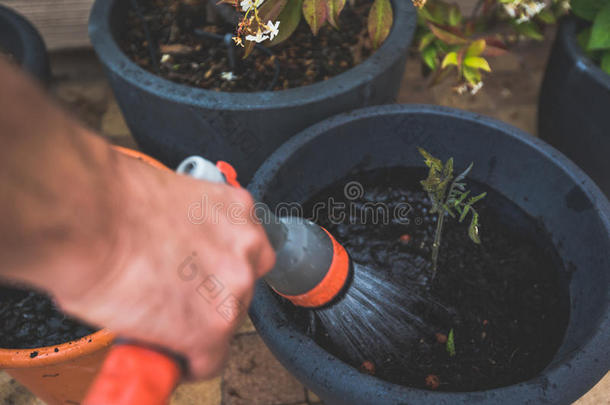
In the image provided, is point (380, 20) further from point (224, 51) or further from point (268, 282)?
point (268, 282)

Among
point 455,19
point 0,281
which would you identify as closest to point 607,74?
point 455,19

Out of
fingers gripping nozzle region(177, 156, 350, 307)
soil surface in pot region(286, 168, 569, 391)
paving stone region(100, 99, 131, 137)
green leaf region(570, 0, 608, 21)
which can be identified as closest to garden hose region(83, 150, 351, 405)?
fingers gripping nozzle region(177, 156, 350, 307)

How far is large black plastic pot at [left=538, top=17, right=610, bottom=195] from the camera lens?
127 centimetres

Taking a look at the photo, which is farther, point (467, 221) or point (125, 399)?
point (467, 221)

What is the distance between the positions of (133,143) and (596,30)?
160cm

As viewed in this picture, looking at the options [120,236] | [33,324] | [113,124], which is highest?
[120,236]

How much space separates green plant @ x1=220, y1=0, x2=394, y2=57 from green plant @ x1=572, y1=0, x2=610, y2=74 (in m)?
0.58

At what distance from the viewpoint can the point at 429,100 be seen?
1930mm

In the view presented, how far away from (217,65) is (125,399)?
1.20m

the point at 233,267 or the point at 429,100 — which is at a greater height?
the point at 233,267

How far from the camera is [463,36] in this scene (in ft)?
3.69

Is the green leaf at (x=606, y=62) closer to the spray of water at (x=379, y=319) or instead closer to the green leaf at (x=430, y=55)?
the green leaf at (x=430, y=55)

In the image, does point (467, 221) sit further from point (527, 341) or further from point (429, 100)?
point (429, 100)

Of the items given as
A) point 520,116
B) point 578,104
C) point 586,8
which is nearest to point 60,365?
point 578,104
